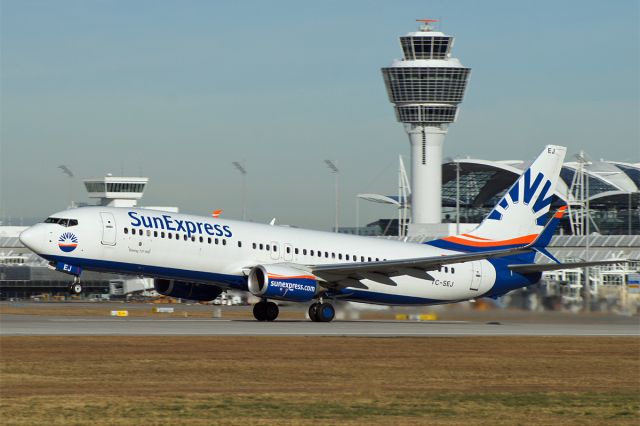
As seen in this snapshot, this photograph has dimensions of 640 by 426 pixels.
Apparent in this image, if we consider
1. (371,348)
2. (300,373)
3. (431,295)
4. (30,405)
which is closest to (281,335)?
(371,348)

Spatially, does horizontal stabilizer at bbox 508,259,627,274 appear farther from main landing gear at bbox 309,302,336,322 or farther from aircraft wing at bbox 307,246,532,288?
main landing gear at bbox 309,302,336,322

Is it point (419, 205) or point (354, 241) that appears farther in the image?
point (419, 205)

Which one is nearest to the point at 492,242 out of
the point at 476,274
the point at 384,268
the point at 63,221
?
the point at 476,274

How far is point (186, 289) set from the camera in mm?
47938

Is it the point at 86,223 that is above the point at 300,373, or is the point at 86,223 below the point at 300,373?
above

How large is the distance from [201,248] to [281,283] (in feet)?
12.4

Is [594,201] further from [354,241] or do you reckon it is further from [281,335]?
[281,335]

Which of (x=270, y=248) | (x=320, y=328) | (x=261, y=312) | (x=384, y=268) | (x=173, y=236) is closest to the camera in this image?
(x=320, y=328)

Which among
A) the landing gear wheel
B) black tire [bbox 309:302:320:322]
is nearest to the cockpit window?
the landing gear wheel

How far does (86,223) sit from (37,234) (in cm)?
202

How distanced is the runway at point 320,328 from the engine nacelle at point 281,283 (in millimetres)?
1266

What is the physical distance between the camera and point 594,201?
17738 cm

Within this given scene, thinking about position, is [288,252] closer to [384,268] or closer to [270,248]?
[270,248]

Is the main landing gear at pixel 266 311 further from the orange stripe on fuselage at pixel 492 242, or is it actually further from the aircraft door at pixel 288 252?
the orange stripe on fuselage at pixel 492 242
